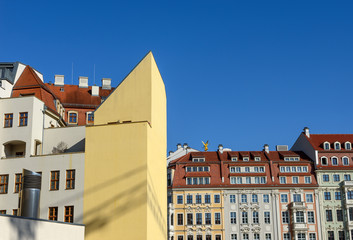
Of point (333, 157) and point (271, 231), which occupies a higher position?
point (333, 157)

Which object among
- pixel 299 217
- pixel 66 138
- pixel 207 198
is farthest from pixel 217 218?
pixel 66 138

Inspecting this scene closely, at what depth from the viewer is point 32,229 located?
2789 cm

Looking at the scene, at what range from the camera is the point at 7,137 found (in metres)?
42.0

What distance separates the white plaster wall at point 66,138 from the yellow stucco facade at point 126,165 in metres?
2.08

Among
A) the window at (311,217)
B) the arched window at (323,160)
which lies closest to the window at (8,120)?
the window at (311,217)

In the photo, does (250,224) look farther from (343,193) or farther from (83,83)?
(83,83)

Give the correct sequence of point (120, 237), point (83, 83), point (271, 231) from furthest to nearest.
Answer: point (271, 231) → point (83, 83) → point (120, 237)

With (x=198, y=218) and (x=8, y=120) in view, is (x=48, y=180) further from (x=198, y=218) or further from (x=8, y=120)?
(x=198, y=218)

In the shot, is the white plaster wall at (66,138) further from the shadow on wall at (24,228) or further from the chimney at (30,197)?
the shadow on wall at (24,228)

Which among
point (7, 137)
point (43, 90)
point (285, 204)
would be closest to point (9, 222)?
point (7, 137)

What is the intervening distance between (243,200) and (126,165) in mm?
41501

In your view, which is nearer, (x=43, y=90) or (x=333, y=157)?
(x=43, y=90)

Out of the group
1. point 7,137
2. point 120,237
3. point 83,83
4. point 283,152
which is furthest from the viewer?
point 283,152

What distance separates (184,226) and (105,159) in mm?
39328
